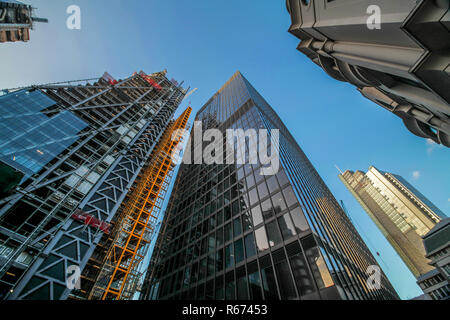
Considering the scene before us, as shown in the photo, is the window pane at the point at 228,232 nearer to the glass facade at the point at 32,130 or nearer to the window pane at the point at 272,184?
the window pane at the point at 272,184

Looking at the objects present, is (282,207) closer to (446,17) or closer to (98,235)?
(446,17)

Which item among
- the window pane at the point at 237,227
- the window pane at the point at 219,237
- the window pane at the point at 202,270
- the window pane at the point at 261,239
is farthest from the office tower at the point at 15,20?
the window pane at the point at 261,239

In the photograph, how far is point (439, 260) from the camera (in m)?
49.8

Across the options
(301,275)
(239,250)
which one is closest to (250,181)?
(239,250)

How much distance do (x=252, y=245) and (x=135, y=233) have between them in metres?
24.2

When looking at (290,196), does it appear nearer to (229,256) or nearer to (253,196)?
(253,196)

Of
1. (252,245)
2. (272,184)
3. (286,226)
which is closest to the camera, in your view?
(286,226)

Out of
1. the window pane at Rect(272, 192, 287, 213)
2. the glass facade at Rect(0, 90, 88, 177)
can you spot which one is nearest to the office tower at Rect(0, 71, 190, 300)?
the glass facade at Rect(0, 90, 88, 177)

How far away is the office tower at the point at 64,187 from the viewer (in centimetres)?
2066

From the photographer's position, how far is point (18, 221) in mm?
23078

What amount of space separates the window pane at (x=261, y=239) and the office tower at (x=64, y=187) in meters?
21.4

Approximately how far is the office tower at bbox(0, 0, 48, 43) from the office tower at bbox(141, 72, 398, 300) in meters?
A: 60.6
